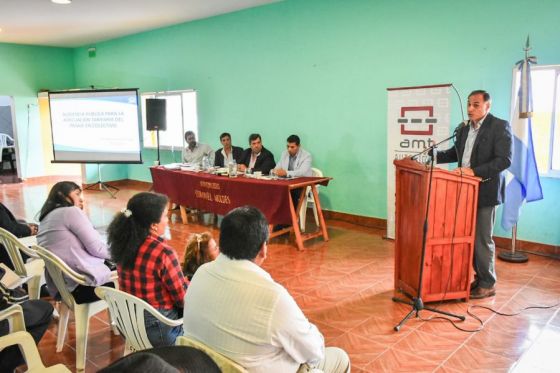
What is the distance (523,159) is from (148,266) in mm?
3593

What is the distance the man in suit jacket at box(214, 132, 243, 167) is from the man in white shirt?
4766mm

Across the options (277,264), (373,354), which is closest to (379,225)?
(277,264)

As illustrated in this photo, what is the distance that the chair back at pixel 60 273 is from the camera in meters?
2.53

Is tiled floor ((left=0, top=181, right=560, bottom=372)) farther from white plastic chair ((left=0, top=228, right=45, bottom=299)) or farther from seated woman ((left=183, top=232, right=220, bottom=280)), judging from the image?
seated woman ((left=183, top=232, right=220, bottom=280))

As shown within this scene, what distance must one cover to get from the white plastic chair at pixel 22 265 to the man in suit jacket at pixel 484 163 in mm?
3051

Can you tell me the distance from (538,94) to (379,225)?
91.5 inches

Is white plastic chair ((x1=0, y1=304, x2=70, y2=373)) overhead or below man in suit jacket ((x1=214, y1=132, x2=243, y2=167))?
below

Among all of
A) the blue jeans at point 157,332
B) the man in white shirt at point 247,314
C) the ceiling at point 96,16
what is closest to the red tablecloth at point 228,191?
the ceiling at point 96,16

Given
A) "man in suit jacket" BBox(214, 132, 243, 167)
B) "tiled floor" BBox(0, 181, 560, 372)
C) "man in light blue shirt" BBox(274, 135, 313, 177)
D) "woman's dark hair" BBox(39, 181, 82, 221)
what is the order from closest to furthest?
"tiled floor" BBox(0, 181, 560, 372), "woman's dark hair" BBox(39, 181, 82, 221), "man in light blue shirt" BBox(274, 135, 313, 177), "man in suit jacket" BBox(214, 132, 243, 167)

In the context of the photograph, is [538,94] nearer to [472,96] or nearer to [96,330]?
[472,96]

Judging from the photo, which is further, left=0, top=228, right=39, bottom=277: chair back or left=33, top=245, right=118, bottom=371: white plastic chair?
left=0, top=228, right=39, bottom=277: chair back

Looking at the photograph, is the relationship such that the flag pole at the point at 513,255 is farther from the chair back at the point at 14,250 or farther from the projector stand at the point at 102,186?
the projector stand at the point at 102,186

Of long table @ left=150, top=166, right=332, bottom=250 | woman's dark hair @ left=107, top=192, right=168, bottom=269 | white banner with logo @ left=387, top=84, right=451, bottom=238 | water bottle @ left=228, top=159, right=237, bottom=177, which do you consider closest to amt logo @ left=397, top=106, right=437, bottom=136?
white banner with logo @ left=387, top=84, right=451, bottom=238

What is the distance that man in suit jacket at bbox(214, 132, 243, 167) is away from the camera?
21.1ft
